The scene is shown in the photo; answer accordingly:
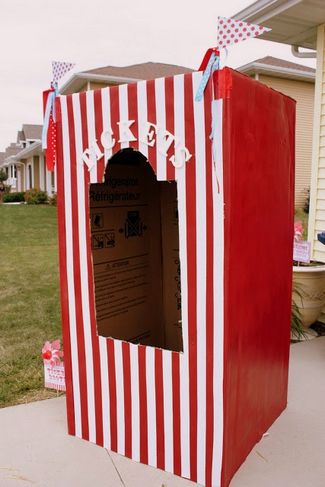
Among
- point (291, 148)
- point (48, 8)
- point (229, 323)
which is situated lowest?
point (229, 323)

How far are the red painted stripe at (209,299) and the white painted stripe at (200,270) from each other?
0.01 metres

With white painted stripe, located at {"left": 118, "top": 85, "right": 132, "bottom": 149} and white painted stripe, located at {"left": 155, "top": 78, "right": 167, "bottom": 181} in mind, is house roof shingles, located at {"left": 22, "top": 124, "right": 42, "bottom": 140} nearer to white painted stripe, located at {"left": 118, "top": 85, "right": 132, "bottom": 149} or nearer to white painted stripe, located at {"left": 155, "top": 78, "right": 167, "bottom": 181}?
white painted stripe, located at {"left": 118, "top": 85, "right": 132, "bottom": 149}

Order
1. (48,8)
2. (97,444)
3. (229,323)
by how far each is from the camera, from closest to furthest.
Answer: (229,323), (97,444), (48,8)

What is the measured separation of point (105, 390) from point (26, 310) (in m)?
3.02

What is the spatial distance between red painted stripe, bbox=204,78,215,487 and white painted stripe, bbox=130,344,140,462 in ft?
1.18

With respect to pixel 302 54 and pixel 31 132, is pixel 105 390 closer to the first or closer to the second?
pixel 302 54

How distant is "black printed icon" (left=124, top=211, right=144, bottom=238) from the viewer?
2.87 m

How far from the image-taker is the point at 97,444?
2.40 meters

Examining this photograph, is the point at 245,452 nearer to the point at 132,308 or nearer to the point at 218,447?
the point at 218,447

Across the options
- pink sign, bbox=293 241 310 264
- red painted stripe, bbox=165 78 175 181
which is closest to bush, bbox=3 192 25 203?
pink sign, bbox=293 241 310 264

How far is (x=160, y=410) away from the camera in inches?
84.5

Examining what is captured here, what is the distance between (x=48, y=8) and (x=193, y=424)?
22.0 ft

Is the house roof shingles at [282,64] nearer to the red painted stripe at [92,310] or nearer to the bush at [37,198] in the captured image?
the bush at [37,198]

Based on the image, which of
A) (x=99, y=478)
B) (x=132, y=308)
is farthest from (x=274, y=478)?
(x=132, y=308)
